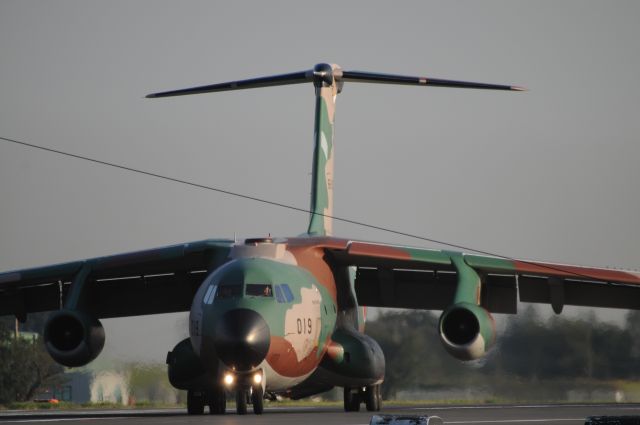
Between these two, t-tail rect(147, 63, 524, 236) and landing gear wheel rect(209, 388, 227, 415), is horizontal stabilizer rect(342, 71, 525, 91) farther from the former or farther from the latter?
landing gear wheel rect(209, 388, 227, 415)

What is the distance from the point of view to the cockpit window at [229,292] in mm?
22422

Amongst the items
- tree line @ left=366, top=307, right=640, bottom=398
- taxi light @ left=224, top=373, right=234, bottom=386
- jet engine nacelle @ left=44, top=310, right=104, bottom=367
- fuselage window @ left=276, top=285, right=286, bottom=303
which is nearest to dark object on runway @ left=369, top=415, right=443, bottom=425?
taxi light @ left=224, top=373, right=234, bottom=386

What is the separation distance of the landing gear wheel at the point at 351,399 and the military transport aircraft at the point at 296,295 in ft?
0.09

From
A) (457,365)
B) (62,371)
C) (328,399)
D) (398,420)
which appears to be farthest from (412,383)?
(398,420)

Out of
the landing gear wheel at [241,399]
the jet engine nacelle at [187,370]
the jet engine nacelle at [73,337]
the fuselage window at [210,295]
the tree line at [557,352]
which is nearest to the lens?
the fuselage window at [210,295]

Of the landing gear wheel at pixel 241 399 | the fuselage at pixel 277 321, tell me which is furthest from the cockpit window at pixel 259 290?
the landing gear wheel at pixel 241 399

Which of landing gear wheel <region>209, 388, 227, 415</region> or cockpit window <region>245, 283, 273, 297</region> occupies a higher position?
cockpit window <region>245, 283, 273, 297</region>

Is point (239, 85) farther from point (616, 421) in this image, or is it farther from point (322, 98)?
point (616, 421)

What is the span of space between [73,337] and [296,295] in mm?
4868

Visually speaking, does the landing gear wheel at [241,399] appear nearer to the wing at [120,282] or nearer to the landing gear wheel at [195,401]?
the landing gear wheel at [195,401]

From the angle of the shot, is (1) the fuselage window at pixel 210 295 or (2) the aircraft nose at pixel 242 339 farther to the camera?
(1) the fuselage window at pixel 210 295

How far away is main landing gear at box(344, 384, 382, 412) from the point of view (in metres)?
26.7

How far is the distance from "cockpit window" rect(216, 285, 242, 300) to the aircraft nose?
39 centimetres

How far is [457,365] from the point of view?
106 feet
